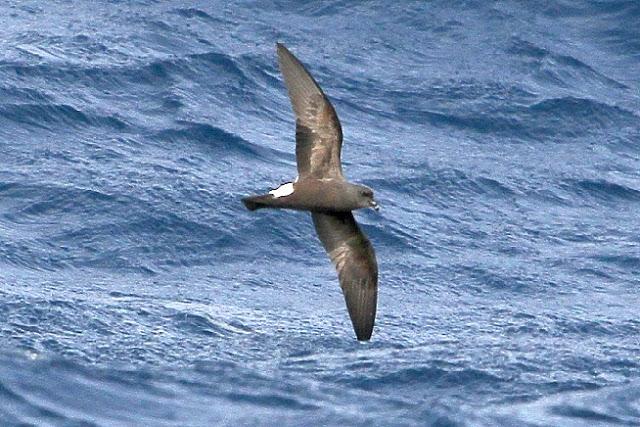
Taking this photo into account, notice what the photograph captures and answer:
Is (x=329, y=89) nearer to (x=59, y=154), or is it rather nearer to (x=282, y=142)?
(x=282, y=142)

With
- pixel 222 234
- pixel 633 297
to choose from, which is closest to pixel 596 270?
pixel 633 297

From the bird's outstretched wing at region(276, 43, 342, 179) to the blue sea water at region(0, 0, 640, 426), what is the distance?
2.58 meters

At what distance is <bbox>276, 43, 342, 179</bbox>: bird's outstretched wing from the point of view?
578 inches

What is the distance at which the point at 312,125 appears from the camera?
1476 centimetres

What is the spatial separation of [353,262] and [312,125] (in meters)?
1.24

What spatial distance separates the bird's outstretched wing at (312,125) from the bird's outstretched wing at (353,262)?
51 cm

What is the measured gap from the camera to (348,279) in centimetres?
1532

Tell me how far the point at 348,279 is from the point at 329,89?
7.93 meters

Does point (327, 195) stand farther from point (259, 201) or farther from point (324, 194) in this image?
point (259, 201)

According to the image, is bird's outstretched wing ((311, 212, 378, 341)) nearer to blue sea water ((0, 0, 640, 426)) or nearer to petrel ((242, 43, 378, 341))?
petrel ((242, 43, 378, 341))

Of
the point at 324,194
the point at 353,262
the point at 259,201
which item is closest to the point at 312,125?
the point at 324,194

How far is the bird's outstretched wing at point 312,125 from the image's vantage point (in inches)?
578

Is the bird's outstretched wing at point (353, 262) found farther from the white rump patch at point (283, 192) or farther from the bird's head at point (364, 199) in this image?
the white rump patch at point (283, 192)

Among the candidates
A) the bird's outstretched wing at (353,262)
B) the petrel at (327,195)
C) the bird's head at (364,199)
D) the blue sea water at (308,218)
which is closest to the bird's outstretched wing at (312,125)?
the petrel at (327,195)
